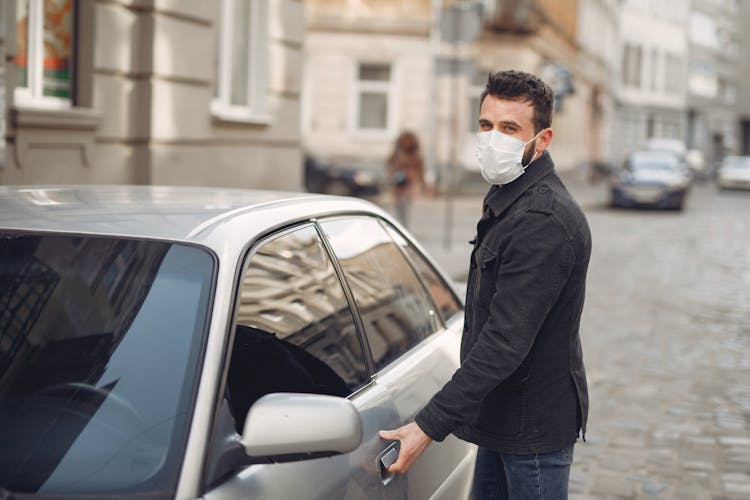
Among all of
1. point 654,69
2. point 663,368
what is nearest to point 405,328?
point 663,368

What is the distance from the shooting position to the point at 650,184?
102ft

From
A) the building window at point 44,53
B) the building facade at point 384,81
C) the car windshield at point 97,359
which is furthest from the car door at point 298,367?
the building facade at point 384,81

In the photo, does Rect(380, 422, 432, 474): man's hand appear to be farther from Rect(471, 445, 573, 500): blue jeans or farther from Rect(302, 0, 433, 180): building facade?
Rect(302, 0, 433, 180): building facade

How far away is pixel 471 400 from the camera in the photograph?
288cm

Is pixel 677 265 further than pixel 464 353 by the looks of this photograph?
Yes

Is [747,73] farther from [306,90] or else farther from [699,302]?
[699,302]

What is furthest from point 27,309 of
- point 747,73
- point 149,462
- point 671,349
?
point 747,73

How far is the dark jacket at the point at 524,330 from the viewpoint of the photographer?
9.39ft

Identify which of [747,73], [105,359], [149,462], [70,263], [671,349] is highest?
[747,73]

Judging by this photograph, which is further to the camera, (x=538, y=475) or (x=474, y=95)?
(x=474, y=95)

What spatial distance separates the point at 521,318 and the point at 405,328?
95 centimetres

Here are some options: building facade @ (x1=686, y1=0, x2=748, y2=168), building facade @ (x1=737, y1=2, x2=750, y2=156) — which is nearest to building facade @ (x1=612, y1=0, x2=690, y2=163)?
building facade @ (x1=686, y1=0, x2=748, y2=168)

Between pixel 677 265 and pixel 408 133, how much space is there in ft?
15.5

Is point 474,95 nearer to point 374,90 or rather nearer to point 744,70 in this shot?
point 374,90
